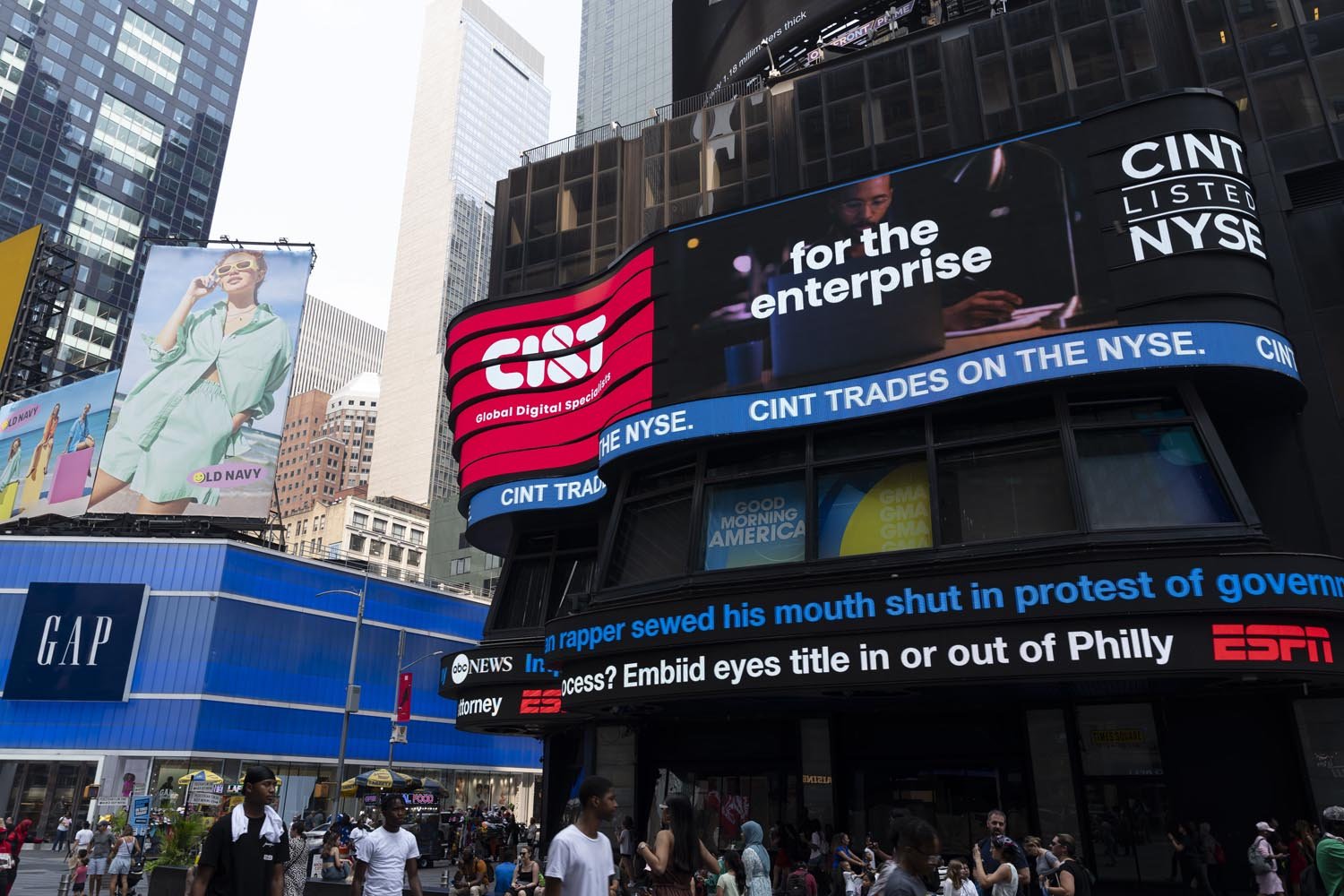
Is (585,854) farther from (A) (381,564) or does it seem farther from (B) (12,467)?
(A) (381,564)

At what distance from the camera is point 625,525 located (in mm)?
21922

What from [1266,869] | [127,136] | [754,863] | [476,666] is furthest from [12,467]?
[127,136]

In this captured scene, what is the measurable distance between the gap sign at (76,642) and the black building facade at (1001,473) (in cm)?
3910

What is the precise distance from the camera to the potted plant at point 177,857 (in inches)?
683

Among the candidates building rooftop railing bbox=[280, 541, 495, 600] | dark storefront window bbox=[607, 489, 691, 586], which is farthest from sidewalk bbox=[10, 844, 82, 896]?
building rooftop railing bbox=[280, 541, 495, 600]

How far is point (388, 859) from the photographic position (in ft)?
27.7

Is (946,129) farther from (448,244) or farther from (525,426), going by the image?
(448,244)

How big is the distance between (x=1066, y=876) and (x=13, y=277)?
7777 cm

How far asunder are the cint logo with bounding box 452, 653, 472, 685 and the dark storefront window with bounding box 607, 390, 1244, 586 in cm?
641

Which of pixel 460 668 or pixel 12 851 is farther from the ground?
pixel 460 668

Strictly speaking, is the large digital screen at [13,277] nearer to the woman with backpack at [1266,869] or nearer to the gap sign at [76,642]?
the gap sign at [76,642]

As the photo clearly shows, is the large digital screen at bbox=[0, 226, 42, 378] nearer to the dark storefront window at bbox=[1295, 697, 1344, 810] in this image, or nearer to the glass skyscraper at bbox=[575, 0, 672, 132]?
the dark storefront window at bbox=[1295, 697, 1344, 810]

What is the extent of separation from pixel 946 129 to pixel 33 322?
67460 mm

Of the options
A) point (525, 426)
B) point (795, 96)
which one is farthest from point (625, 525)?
point (795, 96)
